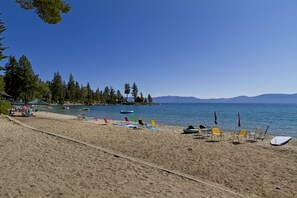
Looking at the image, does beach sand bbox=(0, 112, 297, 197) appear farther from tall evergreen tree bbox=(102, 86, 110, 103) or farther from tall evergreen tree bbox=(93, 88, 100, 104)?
tall evergreen tree bbox=(102, 86, 110, 103)

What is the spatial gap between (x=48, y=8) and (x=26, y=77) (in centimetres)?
5958

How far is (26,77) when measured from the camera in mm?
58438

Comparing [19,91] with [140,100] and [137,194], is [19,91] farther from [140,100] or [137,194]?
[140,100]

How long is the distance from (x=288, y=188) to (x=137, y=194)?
3.91m

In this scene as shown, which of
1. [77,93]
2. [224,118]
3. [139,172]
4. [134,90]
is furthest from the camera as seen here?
[134,90]

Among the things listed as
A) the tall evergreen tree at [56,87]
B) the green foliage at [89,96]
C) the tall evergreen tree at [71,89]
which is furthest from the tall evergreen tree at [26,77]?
the green foliage at [89,96]

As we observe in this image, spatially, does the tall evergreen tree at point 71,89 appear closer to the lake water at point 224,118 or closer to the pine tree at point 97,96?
the pine tree at point 97,96

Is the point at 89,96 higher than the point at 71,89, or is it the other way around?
the point at 71,89

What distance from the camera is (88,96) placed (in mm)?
118000

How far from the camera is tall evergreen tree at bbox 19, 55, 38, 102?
58031mm

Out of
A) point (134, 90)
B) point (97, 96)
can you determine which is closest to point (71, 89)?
point (97, 96)

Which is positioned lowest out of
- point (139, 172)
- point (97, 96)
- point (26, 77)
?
point (139, 172)

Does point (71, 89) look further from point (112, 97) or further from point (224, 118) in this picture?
point (224, 118)

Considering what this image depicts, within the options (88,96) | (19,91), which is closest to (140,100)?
(88,96)
